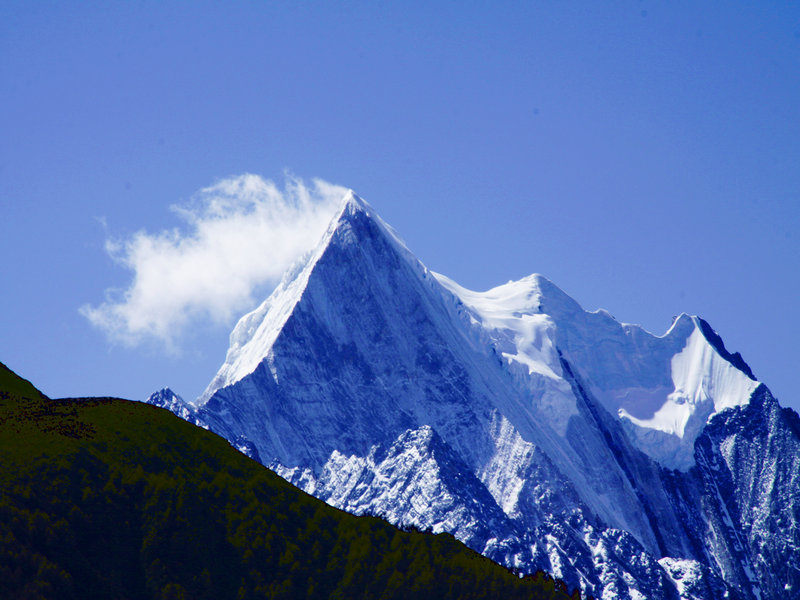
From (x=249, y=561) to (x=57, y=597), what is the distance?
29.8m

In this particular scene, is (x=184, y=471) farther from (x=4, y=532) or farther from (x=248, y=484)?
(x=4, y=532)

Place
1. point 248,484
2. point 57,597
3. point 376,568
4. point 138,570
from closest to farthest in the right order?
point 57,597 → point 138,570 → point 376,568 → point 248,484

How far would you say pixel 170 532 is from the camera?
173875 mm

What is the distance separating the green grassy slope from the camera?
161 m

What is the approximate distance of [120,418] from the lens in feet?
645

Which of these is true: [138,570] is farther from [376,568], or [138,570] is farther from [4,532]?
[376,568]

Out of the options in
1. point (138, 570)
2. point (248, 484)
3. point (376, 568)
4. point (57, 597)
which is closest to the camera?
point (57, 597)

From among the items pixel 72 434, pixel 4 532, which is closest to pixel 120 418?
pixel 72 434

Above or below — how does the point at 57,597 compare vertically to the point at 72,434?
below

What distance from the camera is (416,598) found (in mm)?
175250

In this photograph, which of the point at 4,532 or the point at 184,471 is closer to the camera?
the point at 4,532

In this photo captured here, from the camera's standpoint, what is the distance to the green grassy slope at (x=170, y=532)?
529 ft

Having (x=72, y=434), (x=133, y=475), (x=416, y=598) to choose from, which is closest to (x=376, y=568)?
(x=416, y=598)

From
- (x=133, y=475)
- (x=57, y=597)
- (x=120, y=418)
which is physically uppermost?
(x=120, y=418)
